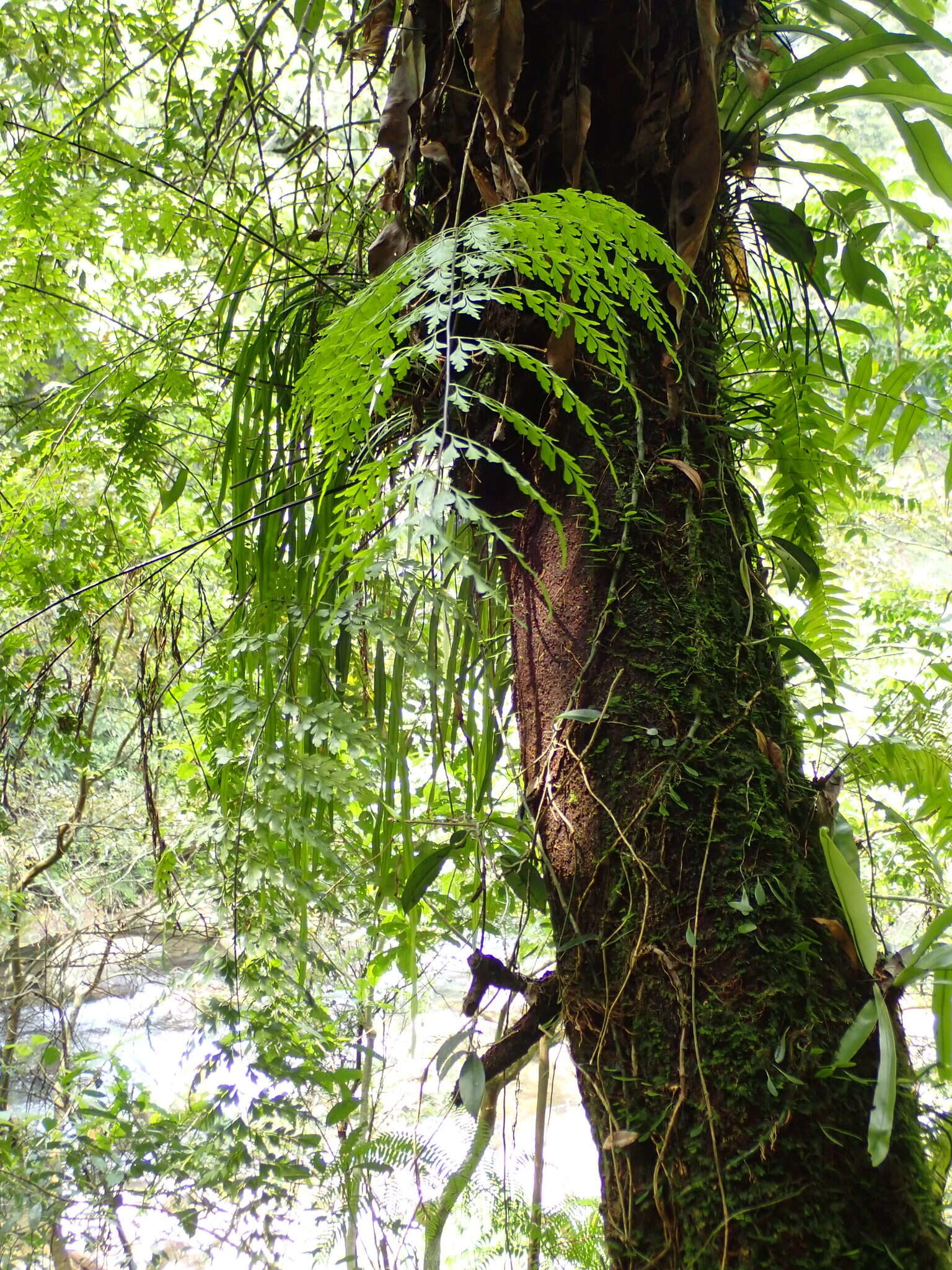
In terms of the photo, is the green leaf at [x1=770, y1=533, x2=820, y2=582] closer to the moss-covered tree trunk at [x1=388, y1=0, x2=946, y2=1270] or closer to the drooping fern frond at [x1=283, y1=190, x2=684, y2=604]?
the moss-covered tree trunk at [x1=388, y1=0, x2=946, y2=1270]

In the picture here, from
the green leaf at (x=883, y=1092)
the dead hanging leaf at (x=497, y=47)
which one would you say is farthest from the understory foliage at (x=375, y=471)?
the dead hanging leaf at (x=497, y=47)

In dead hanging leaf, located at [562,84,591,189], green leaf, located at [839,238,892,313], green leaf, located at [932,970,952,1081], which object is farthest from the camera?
green leaf, located at [839,238,892,313]

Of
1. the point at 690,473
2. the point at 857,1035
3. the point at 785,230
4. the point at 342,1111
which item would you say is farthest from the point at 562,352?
the point at 342,1111

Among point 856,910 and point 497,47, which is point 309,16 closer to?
point 497,47

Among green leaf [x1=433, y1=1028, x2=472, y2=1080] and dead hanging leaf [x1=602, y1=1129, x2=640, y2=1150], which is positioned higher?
green leaf [x1=433, y1=1028, x2=472, y2=1080]

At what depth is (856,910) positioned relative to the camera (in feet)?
1.66

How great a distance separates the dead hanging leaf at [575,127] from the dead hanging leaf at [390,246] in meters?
0.15

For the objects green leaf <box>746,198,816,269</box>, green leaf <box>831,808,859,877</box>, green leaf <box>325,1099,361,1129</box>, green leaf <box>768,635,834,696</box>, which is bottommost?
green leaf <box>325,1099,361,1129</box>

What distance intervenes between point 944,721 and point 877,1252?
77 centimetres

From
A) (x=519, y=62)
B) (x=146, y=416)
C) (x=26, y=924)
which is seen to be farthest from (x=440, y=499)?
(x=26, y=924)

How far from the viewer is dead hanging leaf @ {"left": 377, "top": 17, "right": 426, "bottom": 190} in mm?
688

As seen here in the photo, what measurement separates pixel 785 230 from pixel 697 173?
0.22m

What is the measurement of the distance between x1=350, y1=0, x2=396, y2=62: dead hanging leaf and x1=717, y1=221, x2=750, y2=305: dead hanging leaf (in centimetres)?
34

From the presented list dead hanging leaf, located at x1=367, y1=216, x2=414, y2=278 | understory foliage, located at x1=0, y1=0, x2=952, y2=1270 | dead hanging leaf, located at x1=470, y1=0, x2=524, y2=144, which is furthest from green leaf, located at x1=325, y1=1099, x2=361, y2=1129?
dead hanging leaf, located at x1=470, y1=0, x2=524, y2=144
